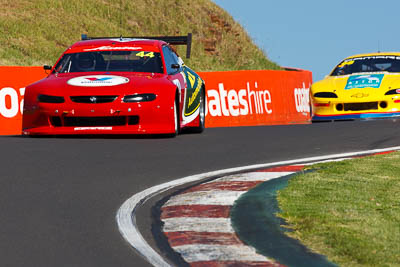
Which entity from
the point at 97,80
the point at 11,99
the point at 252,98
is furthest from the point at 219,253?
the point at 252,98

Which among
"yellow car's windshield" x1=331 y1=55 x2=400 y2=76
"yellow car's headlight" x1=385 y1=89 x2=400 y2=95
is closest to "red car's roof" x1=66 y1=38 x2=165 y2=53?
"yellow car's headlight" x1=385 y1=89 x2=400 y2=95

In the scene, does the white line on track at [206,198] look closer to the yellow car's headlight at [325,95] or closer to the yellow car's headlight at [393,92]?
the yellow car's headlight at [393,92]

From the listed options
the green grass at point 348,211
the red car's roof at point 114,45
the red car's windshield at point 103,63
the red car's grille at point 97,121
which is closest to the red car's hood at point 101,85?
the red car's grille at point 97,121

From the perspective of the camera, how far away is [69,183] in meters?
8.02

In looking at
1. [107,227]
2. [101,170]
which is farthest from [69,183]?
[107,227]

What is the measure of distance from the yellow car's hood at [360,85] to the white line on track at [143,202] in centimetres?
592

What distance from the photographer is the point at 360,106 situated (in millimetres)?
16500

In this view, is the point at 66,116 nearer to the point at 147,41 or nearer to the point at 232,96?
the point at 147,41

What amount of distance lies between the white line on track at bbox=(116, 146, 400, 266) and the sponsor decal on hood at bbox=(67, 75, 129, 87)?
133 inches

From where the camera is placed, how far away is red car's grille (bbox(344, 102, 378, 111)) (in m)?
16.4

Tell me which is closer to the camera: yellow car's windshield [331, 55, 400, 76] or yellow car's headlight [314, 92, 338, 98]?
yellow car's headlight [314, 92, 338, 98]

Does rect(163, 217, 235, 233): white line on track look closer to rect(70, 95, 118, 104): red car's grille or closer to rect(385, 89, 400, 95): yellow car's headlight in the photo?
rect(70, 95, 118, 104): red car's grille

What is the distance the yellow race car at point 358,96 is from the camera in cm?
1633

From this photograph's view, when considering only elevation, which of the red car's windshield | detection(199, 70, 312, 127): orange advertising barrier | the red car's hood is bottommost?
detection(199, 70, 312, 127): orange advertising barrier
